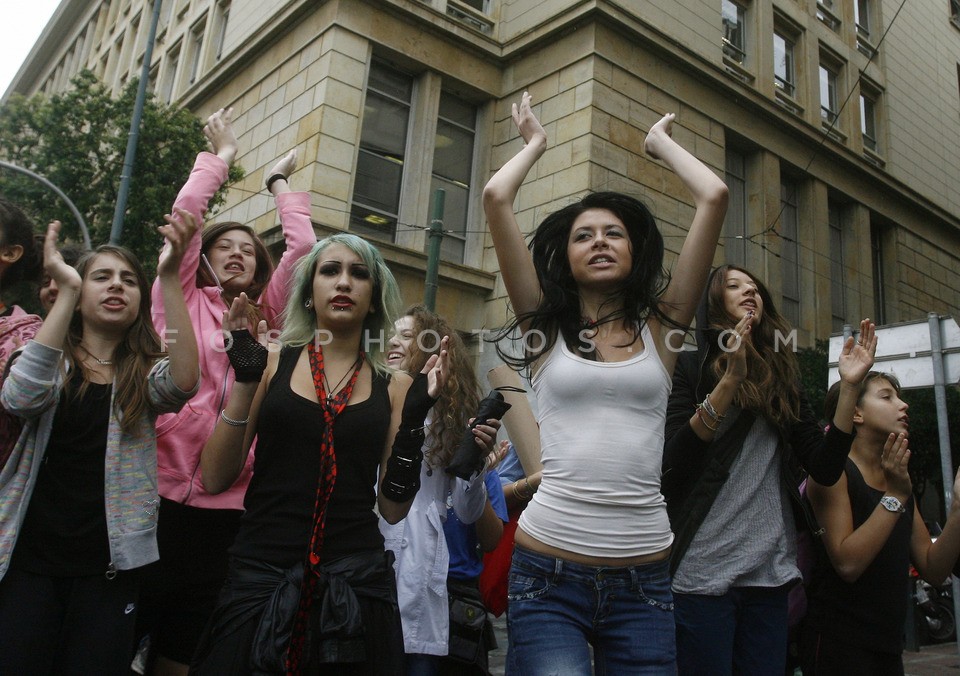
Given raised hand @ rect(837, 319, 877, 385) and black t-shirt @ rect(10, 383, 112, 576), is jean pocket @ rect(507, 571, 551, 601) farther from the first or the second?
raised hand @ rect(837, 319, 877, 385)

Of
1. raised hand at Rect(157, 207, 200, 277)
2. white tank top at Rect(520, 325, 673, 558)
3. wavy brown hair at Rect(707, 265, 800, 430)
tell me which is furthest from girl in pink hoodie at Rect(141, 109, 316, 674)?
wavy brown hair at Rect(707, 265, 800, 430)

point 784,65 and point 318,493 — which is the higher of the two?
point 784,65

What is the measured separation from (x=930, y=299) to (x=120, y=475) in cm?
2273

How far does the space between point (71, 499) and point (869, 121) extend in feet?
73.3

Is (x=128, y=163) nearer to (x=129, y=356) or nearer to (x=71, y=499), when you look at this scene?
(x=129, y=356)

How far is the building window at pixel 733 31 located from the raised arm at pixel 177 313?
1596cm

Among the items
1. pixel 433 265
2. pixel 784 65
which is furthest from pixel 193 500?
pixel 784 65

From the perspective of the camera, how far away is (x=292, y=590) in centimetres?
211

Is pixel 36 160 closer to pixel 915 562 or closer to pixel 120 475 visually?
pixel 120 475

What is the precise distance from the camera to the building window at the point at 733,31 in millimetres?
16297

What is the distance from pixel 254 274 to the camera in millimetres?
3586

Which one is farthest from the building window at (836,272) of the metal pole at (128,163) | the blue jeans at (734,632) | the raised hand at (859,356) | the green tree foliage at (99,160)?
the blue jeans at (734,632)

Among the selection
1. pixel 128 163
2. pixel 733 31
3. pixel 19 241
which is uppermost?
pixel 733 31

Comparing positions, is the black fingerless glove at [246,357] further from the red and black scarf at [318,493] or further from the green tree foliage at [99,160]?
the green tree foliage at [99,160]
